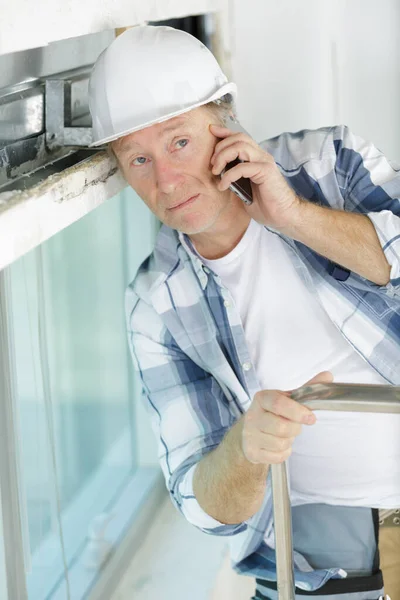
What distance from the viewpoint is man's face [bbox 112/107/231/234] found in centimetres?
125

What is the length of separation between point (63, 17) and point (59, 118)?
0.25 m

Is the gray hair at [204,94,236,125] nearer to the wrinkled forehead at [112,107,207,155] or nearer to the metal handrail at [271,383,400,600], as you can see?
the wrinkled forehead at [112,107,207,155]

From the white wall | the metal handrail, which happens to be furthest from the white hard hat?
the white wall

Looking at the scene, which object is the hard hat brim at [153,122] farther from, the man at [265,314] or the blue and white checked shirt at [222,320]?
the blue and white checked shirt at [222,320]

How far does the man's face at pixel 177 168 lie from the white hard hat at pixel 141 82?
0.12ft

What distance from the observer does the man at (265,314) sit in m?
1.25

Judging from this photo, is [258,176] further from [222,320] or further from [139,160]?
[222,320]

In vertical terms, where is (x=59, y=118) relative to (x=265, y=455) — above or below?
above

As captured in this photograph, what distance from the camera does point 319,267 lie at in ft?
4.63

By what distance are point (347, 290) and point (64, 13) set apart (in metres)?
0.66

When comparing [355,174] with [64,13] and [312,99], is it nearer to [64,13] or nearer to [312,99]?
[64,13]

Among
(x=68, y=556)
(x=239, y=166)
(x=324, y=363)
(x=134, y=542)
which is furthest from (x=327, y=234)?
(x=134, y=542)

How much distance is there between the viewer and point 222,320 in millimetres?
1446

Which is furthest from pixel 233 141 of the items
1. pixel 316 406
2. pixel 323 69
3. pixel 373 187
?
pixel 323 69
